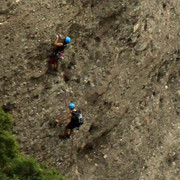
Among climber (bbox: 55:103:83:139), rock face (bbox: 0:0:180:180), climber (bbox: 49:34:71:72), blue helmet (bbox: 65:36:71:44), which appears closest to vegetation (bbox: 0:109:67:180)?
rock face (bbox: 0:0:180:180)

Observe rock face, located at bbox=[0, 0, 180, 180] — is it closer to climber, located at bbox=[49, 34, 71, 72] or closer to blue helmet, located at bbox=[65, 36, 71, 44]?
climber, located at bbox=[49, 34, 71, 72]

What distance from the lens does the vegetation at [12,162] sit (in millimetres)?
14477

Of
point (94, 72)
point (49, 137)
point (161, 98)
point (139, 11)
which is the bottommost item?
point (161, 98)

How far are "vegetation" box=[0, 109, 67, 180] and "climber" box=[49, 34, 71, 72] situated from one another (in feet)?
9.19

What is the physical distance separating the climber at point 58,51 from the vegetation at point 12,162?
2801mm

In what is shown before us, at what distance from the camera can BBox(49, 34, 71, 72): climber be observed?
54.2ft

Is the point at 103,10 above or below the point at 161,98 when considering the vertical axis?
above

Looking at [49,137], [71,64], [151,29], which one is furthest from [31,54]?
[151,29]

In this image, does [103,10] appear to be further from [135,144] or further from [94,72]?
[135,144]

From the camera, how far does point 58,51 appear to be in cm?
1677

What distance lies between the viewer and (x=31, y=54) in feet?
53.4

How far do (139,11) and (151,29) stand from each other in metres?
1.21

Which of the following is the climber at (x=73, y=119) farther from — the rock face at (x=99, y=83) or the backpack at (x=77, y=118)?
the rock face at (x=99, y=83)

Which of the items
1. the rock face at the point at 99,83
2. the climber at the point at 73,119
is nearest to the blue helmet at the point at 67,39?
the rock face at the point at 99,83
